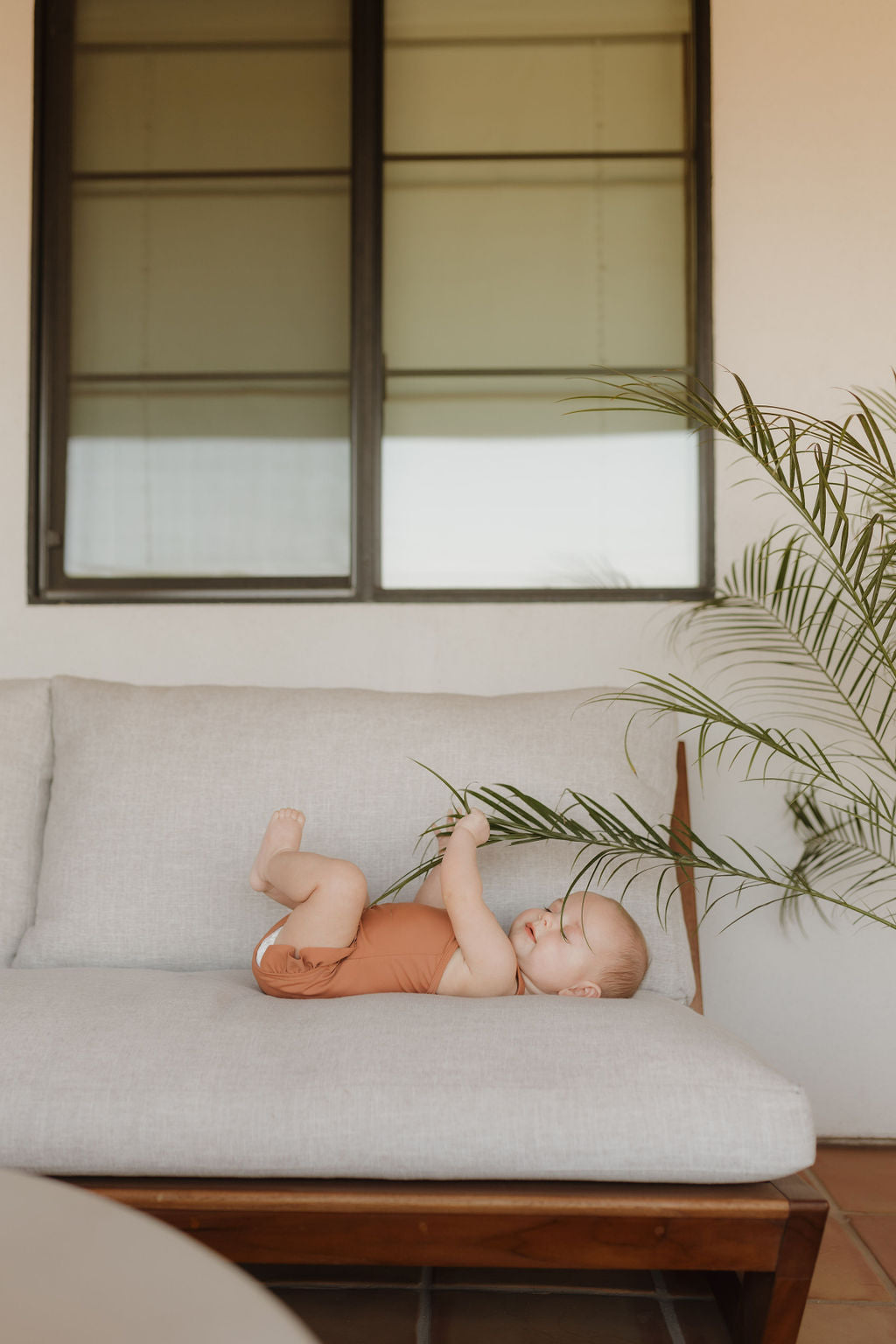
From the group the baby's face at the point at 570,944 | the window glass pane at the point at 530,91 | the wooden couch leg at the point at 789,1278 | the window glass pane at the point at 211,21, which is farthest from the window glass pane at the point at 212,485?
the wooden couch leg at the point at 789,1278

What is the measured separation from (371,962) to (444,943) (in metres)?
0.12

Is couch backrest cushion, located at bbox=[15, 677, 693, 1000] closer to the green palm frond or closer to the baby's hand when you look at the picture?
the green palm frond

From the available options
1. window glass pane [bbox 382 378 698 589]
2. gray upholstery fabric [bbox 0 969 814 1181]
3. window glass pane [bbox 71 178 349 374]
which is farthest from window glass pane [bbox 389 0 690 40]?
gray upholstery fabric [bbox 0 969 814 1181]

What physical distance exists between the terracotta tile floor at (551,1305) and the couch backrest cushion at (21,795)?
30.6 inches

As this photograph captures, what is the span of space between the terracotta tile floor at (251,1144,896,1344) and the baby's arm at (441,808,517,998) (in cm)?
47

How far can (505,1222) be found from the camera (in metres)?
1.27

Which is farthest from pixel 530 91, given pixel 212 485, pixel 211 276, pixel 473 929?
pixel 473 929

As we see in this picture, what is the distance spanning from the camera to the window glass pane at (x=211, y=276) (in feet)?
8.77

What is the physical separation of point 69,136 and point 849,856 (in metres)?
2.72

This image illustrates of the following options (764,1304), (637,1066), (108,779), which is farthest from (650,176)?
(764,1304)

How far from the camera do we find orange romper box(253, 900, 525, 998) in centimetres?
165

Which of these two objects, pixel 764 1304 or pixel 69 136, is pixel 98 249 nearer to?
pixel 69 136

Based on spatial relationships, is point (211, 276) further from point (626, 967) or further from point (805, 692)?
point (626, 967)

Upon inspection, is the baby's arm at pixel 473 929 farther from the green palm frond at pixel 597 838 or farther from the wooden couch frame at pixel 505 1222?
the wooden couch frame at pixel 505 1222
